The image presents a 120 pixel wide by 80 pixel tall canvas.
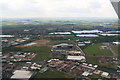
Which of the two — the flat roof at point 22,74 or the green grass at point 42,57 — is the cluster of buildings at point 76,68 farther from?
the flat roof at point 22,74

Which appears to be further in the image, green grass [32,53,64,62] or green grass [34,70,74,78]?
green grass [32,53,64,62]

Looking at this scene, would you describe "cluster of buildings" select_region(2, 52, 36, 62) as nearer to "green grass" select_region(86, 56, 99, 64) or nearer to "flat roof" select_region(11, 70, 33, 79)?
"flat roof" select_region(11, 70, 33, 79)

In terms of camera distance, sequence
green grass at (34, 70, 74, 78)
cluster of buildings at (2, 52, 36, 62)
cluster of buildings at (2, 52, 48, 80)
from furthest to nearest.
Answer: cluster of buildings at (2, 52, 36, 62) < cluster of buildings at (2, 52, 48, 80) < green grass at (34, 70, 74, 78)

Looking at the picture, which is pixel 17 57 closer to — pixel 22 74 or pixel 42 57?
pixel 42 57

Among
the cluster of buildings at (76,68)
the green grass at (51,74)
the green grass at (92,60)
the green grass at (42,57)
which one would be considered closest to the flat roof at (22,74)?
the green grass at (51,74)

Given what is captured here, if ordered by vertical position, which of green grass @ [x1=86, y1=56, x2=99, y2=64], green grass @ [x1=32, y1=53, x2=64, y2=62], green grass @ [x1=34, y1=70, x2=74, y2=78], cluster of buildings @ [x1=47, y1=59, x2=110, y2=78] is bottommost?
green grass @ [x1=34, y1=70, x2=74, y2=78]

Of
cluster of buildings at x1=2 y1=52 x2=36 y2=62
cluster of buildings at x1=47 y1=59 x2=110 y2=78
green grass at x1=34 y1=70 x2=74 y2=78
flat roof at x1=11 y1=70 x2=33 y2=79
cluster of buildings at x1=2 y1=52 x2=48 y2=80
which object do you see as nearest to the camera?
flat roof at x1=11 y1=70 x2=33 y2=79

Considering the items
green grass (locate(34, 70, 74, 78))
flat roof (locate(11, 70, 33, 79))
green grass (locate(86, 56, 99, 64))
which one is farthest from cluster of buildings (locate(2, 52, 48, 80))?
green grass (locate(86, 56, 99, 64))

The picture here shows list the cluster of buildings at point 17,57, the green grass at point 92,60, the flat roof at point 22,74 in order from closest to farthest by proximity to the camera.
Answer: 1. the flat roof at point 22,74
2. the green grass at point 92,60
3. the cluster of buildings at point 17,57

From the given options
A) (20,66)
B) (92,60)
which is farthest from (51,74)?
(92,60)

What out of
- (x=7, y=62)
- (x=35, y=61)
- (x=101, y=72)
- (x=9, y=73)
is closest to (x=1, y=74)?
(x=9, y=73)

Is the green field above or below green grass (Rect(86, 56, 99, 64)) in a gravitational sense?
above
